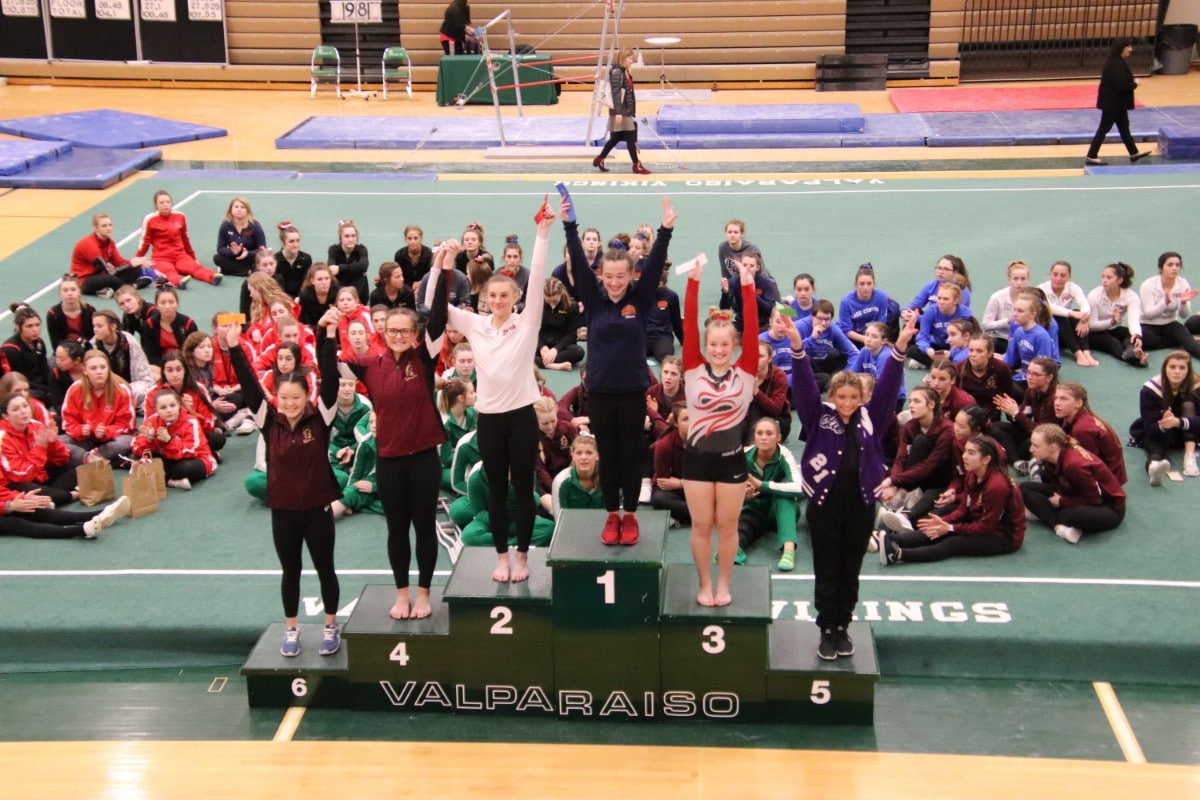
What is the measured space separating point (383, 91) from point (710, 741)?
18.9 m

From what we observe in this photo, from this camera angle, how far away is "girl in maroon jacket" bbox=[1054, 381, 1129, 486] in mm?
8148

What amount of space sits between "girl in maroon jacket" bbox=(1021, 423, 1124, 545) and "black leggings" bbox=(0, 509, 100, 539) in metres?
6.07

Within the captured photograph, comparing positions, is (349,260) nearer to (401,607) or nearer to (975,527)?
(401,607)

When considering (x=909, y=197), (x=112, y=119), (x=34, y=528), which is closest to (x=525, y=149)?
(x=909, y=197)

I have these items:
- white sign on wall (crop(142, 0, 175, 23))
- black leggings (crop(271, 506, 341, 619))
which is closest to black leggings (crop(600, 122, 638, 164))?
black leggings (crop(271, 506, 341, 619))

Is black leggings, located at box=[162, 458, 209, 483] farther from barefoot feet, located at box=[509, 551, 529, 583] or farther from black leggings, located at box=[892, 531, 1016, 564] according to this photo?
black leggings, located at box=[892, 531, 1016, 564]

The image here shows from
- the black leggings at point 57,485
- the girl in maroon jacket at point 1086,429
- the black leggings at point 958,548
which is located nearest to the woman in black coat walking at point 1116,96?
the girl in maroon jacket at point 1086,429

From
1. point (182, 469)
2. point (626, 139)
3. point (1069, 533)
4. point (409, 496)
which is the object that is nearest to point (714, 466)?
point (409, 496)

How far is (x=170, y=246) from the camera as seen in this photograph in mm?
13453

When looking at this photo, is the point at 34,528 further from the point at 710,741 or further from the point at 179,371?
the point at 710,741

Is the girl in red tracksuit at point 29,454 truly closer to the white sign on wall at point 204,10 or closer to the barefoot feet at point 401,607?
the barefoot feet at point 401,607

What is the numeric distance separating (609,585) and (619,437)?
74cm

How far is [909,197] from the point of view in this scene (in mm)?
15828

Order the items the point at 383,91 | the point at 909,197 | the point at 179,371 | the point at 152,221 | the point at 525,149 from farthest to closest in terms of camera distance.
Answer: the point at 383,91, the point at 525,149, the point at 909,197, the point at 152,221, the point at 179,371
